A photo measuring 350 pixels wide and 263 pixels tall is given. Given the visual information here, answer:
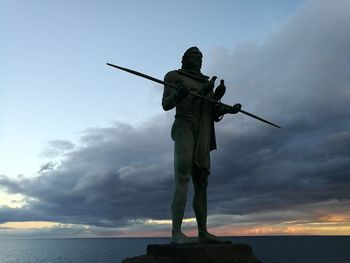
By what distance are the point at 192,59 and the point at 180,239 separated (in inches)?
152

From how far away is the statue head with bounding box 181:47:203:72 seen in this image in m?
9.34

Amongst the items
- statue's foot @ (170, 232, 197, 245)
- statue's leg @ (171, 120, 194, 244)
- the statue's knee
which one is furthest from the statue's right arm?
statue's foot @ (170, 232, 197, 245)

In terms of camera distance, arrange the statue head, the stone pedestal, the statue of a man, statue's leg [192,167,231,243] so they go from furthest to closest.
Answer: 1. the statue head
2. statue's leg [192,167,231,243]
3. the statue of a man
4. the stone pedestal

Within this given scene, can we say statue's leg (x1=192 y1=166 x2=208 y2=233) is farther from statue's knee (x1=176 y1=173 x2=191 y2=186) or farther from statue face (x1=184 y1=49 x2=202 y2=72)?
statue face (x1=184 y1=49 x2=202 y2=72)

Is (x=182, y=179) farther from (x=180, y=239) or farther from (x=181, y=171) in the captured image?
(x=180, y=239)

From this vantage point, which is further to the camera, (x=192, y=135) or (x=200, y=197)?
(x=200, y=197)

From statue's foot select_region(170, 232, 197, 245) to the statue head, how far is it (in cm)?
359

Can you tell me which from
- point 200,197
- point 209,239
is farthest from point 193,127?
point 209,239

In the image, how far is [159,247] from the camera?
26.5 feet

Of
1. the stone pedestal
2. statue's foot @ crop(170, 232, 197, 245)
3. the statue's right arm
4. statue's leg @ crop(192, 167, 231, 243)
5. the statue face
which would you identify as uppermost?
the statue face

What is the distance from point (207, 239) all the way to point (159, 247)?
97 centimetres

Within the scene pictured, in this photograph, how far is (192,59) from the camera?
9.35 m

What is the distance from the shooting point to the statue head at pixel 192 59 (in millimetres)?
9336

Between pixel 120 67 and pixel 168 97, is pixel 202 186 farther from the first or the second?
pixel 120 67
